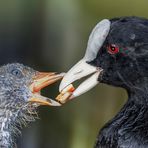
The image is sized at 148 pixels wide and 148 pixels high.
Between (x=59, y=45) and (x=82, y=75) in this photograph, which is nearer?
(x=82, y=75)

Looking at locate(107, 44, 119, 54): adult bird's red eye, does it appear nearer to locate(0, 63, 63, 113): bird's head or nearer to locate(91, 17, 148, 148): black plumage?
locate(91, 17, 148, 148): black plumage

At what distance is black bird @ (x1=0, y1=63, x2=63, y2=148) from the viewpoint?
271cm

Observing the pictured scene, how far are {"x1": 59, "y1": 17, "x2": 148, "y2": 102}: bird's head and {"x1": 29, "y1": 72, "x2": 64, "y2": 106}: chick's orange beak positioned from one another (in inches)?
3.9

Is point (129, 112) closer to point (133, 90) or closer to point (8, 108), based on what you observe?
point (133, 90)

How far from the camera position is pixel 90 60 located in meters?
2.64

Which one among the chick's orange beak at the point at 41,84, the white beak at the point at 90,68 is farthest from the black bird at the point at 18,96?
the white beak at the point at 90,68

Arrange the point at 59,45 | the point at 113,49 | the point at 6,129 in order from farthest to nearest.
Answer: the point at 59,45, the point at 6,129, the point at 113,49

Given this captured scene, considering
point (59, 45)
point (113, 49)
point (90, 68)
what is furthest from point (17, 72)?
point (59, 45)

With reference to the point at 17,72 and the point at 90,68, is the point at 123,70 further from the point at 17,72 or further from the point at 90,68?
the point at 17,72

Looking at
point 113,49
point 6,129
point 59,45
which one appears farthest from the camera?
point 59,45

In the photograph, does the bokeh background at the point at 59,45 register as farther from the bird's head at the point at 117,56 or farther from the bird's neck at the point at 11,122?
the bird's head at the point at 117,56

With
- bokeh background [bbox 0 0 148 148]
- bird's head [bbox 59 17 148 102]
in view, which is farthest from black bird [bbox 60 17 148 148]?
bokeh background [bbox 0 0 148 148]

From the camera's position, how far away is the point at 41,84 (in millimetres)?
2740

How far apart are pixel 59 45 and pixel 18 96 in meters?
1.65
